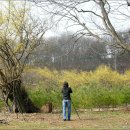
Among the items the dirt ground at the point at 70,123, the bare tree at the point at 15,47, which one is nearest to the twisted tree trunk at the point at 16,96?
the bare tree at the point at 15,47

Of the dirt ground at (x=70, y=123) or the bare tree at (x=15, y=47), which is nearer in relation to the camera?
the dirt ground at (x=70, y=123)

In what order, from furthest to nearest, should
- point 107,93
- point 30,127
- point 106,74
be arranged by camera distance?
point 106,74 < point 107,93 < point 30,127

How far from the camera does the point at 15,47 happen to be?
2578 centimetres

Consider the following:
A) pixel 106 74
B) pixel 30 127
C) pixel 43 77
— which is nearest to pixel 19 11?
pixel 30 127

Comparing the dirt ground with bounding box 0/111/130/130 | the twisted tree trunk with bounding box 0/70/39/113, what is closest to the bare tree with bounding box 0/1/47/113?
the twisted tree trunk with bounding box 0/70/39/113

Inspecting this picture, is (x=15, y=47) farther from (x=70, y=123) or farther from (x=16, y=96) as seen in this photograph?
(x=70, y=123)

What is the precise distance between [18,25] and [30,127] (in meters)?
10.5

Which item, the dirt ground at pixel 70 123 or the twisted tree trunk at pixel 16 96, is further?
the twisted tree trunk at pixel 16 96

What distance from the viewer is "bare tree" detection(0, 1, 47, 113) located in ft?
82.9

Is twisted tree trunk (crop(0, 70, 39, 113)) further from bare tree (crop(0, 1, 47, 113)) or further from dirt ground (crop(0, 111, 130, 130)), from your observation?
dirt ground (crop(0, 111, 130, 130))

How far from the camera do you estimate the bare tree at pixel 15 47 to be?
82.9ft

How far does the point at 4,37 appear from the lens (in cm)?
2470

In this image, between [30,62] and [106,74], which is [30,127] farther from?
[106,74]

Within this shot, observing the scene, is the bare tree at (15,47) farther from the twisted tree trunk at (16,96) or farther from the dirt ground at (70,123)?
the dirt ground at (70,123)
